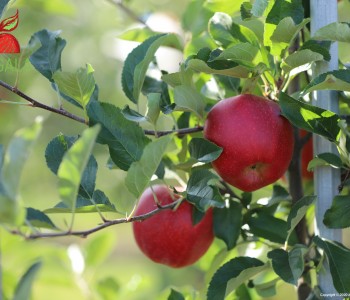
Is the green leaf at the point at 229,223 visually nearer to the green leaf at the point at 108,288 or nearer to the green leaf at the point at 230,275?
the green leaf at the point at 230,275

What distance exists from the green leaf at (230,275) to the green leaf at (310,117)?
0.74 ft

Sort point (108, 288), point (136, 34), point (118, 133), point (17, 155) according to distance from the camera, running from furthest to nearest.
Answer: point (108, 288) → point (136, 34) → point (118, 133) → point (17, 155)

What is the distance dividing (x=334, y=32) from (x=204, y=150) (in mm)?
244

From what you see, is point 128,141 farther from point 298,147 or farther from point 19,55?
point 298,147

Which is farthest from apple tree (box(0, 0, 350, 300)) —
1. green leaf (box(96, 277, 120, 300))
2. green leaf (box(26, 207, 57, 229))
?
green leaf (box(96, 277, 120, 300))

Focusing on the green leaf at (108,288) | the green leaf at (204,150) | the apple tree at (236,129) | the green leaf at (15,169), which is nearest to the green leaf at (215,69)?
the apple tree at (236,129)

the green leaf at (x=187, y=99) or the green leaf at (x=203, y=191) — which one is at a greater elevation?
the green leaf at (x=187, y=99)

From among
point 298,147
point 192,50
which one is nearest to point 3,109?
point 192,50

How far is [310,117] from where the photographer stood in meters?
0.90

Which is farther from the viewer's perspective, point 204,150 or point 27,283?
point 204,150

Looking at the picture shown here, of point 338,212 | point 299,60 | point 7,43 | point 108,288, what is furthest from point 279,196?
point 108,288

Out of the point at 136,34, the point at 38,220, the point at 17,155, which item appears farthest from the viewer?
the point at 136,34

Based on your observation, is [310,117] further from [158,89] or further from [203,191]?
[158,89]

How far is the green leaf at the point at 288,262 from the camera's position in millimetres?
898
